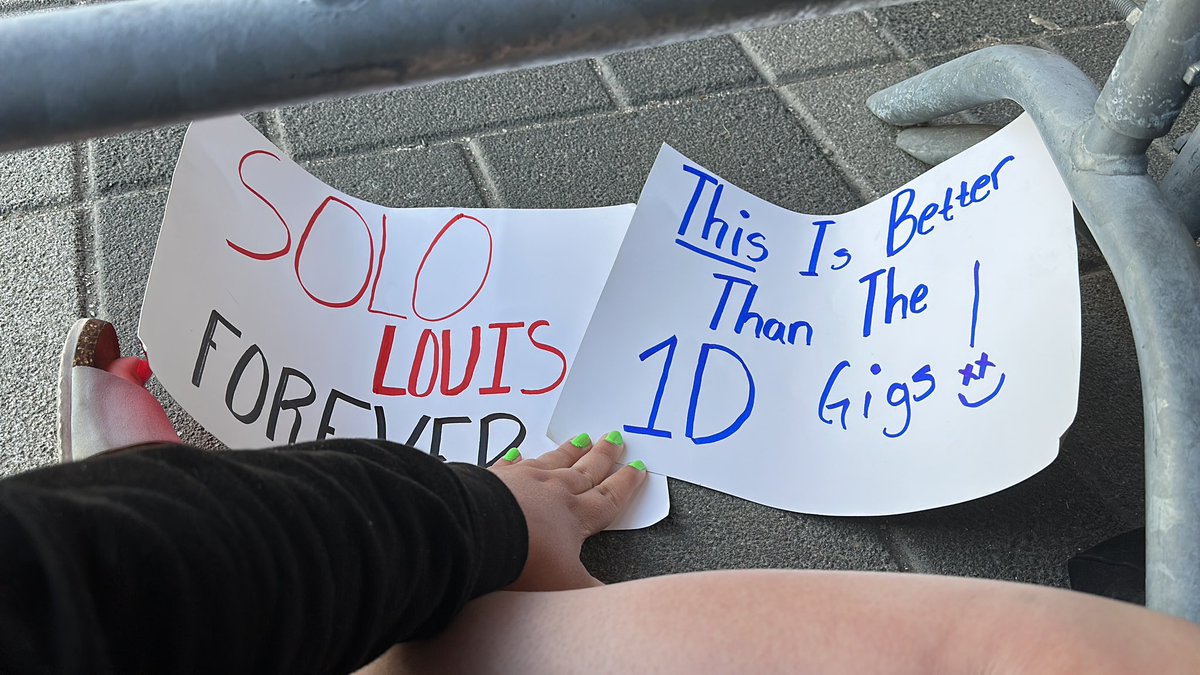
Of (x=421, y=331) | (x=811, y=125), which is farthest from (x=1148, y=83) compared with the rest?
Result: (x=421, y=331)

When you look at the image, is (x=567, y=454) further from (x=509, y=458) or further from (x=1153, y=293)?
(x=1153, y=293)

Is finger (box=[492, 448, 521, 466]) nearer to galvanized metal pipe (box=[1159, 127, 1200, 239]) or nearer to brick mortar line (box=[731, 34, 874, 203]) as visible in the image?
brick mortar line (box=[731, 34, 874, 203])

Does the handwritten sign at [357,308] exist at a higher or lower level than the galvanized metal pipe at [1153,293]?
higher

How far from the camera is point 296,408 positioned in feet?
2.71

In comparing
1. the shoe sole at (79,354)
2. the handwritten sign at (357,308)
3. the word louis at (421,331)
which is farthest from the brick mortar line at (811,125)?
the shoe sole at (79,354)

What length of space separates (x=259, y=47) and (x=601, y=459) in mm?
541

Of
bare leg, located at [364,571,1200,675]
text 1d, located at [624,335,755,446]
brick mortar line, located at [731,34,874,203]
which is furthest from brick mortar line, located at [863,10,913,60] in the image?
bare leg, located at [364,571,1200,675]

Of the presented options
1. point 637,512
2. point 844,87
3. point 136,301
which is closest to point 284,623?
point 637,512

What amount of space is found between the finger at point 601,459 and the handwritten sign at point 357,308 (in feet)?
0.07

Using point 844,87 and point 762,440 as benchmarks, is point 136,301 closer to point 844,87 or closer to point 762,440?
point 762,440

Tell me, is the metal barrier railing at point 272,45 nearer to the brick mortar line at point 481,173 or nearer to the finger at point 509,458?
the finger at point 509,458

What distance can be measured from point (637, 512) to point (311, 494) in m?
0.36

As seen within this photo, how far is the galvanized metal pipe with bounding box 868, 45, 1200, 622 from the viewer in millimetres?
654

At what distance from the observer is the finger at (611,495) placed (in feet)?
2.55
